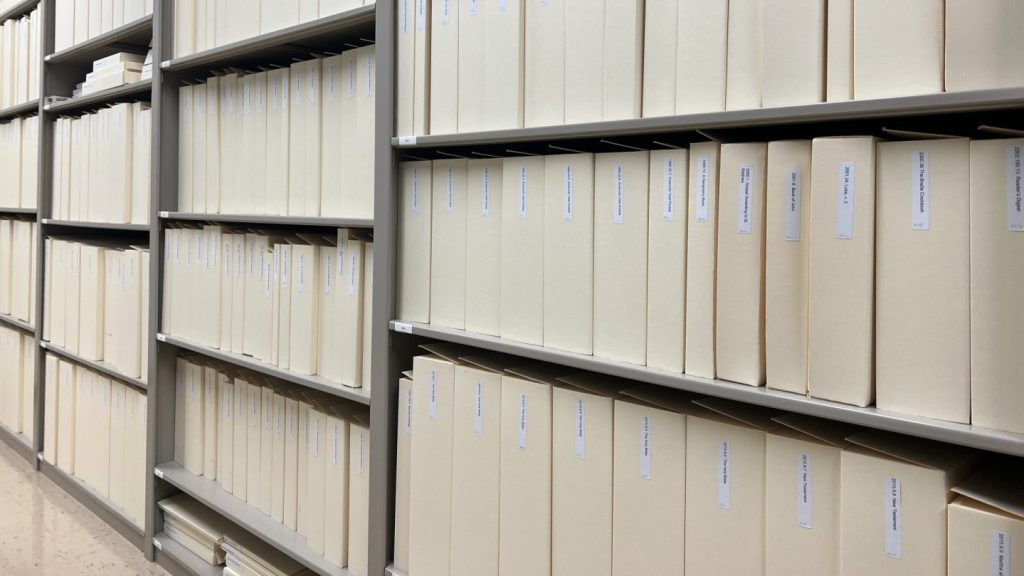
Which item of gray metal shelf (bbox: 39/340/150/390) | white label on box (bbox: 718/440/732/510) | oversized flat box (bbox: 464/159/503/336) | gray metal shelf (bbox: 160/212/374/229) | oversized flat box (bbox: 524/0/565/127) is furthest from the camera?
gray metal shelf (bbox: 39/340/150/390)

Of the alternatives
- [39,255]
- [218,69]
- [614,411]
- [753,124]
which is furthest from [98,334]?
[753,124]

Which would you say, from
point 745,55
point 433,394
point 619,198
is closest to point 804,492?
point 619,198

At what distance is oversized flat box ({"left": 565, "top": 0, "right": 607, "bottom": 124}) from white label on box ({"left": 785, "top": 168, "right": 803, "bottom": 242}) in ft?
1.16

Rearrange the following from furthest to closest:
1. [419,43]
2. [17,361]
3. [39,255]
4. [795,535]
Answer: [17,361] < [39,255] < [419,43] < [795,535]

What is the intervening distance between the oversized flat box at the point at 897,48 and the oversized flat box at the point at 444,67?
0.77 metres

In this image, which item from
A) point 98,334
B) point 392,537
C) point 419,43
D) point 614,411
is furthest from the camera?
point 98,334

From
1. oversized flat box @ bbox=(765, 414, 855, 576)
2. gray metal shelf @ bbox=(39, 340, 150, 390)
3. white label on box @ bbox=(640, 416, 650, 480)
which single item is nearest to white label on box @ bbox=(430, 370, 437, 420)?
white label on box @ bbox=(640, 416, 650, 480)

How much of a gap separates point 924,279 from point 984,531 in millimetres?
308

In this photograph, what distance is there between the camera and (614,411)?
1151 mm

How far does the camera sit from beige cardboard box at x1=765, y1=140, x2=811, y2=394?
0.95 m

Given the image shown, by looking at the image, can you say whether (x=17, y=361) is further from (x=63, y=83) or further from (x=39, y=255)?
(x=63, y=83)

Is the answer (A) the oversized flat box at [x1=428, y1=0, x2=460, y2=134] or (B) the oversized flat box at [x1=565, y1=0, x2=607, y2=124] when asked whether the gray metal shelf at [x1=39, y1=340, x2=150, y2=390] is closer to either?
(A) the oversized flat box at [x1=428, y1=0, x2=460, y2=134]

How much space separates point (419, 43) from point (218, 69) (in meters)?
1.01

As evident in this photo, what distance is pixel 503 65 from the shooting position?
1.31 metres
